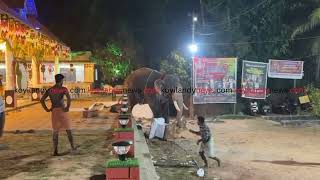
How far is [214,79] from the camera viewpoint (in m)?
21.7

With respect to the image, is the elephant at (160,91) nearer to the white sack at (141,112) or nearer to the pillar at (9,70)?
the white sack at (141,112)

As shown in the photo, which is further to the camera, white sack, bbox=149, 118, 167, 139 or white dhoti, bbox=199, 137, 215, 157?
white sack, bbox=149, 118, 167, 139

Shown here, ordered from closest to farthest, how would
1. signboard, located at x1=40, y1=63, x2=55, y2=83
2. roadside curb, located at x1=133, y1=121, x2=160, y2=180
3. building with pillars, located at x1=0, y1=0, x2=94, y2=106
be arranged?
1. roadside curb, located at x1=133, y1=121, x2=160, y2=180
2. building with pillars, located at x1=0, y1=0, x2=94, y2=106
3. signboard, located at x1=40, y1=63, x2=55, y2=83

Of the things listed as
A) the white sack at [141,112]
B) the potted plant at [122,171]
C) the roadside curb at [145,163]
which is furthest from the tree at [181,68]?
the potted plant at [122,171]

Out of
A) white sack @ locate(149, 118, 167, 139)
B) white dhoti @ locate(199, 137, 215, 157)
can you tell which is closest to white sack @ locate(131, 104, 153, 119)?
white sack @ locate(149, 118, 167, 139)

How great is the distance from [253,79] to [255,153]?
10.4 meters

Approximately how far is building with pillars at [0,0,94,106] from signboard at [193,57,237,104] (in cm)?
764

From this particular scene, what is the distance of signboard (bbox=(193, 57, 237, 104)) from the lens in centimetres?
2139

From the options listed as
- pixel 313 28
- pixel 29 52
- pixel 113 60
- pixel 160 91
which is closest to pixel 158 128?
pixel 160 91

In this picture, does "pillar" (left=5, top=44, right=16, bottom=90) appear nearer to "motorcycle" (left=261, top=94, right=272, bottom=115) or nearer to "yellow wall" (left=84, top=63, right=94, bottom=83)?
"motorcycle" (left=261, top=94, right=272, bottom=115)

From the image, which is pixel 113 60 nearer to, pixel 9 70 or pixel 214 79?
pixel 214 79

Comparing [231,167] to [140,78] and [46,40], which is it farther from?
[46,40]

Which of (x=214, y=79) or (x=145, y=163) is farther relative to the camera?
(x=214, y=79)

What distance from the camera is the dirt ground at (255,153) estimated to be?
1000cm
